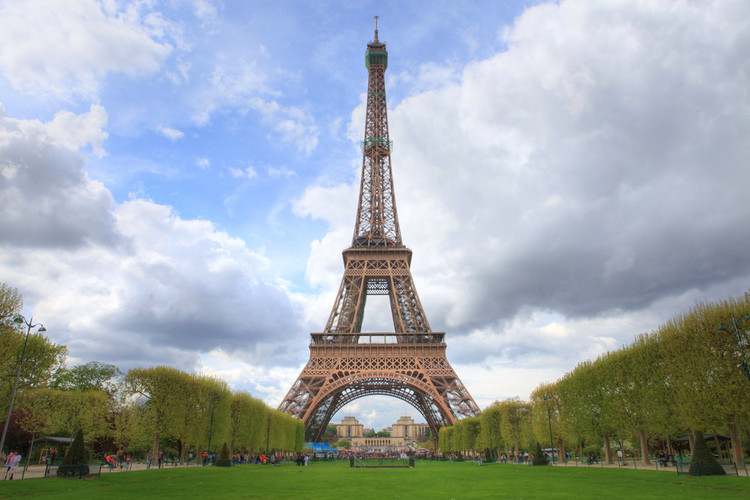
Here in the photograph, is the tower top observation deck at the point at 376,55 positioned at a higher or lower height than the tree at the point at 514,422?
higher

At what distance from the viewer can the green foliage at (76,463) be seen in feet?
79.6

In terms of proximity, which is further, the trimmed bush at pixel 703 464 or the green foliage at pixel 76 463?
the green foliage at pixel 76 463

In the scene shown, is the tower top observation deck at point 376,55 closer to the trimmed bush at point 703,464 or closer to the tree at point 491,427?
the tree at point 491,427

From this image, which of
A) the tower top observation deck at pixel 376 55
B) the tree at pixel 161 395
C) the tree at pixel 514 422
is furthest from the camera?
the tower top observation deck at pixel 376 55

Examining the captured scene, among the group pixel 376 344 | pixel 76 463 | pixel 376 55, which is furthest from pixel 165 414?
pixel 376 55

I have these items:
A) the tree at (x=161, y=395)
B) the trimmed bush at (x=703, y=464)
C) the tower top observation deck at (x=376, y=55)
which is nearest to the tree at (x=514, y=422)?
the trimmed bush at (x=703, y=464)

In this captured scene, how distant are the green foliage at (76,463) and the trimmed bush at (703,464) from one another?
102 feet

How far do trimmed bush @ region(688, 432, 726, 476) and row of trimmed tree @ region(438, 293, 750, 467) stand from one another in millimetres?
1693

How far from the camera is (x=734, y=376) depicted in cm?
2562

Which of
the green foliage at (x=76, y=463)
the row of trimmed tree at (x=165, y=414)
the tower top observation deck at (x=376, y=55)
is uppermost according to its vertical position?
the tower top observation deck at (x=376, y=55)

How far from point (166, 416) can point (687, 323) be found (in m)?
38.4

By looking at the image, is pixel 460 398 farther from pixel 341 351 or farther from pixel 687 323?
pixel 687 323

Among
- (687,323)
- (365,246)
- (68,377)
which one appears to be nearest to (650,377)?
(687,323)

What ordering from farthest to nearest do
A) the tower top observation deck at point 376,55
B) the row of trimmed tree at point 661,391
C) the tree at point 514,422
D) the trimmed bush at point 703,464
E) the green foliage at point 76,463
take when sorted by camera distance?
the tower top observation deck at point 376,55 < the tree at point 514,422 < the row of trimmed tree at point 661,391 < the green foliage at point 76,463 < the trimmed bush at point 703,464
